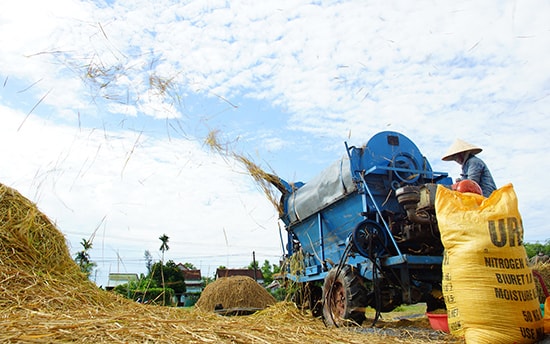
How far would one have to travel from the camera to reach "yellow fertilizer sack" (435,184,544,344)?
3453 mm

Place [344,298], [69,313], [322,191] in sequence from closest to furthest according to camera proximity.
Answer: [69,313] < [344,298] < [322,191]

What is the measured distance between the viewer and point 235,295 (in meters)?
14.5

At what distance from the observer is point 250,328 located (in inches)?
126

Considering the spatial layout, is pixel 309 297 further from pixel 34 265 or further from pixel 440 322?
pixel 34 265

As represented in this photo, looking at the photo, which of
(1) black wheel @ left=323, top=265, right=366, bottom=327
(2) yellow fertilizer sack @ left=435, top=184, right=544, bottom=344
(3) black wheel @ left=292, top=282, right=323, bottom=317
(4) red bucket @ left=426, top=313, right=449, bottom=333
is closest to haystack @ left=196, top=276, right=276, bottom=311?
(3) black wheel @ left=292, top=282, right=323, bottom=317

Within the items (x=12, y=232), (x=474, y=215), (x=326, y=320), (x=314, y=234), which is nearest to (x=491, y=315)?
(x=474, y=215)

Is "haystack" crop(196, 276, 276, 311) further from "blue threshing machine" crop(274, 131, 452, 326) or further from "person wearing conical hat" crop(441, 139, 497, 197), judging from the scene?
"person wearing conical hat" crop(441, 139, 497, 197)

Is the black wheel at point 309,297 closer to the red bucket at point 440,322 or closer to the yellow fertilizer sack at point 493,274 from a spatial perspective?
the red bucket at point 440,322

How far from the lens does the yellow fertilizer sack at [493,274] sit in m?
3.45

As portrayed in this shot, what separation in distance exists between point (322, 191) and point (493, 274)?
4301 mm

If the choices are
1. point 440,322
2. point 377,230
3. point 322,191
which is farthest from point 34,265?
point 322,191

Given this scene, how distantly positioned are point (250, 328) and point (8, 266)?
90.3 inches

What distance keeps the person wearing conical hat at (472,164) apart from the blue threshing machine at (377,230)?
44 cm

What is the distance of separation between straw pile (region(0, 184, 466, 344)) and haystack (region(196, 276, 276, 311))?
9.64 meters
